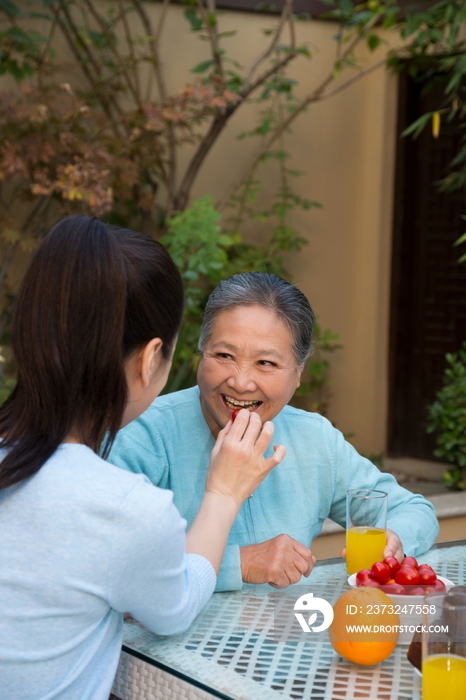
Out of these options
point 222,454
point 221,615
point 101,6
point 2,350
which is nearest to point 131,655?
point 221,615

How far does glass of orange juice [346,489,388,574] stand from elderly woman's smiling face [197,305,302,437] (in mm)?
331

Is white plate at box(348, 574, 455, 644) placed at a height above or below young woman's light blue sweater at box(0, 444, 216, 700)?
below

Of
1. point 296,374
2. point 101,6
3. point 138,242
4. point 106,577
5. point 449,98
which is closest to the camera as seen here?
point 106,577

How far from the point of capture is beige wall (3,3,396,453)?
206 inches

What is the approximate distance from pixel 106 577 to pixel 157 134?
340 cm

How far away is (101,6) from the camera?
456cm

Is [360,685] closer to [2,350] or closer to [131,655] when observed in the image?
[131,655]

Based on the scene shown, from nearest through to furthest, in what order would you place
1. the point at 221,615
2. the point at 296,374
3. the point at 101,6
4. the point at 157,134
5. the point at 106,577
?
1. the point at 106,577
2. the point at 221,615
3. the point at 296,374
4. the point at 157,134
5. the point at 101,6

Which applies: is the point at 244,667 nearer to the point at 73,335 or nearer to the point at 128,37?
the point at 73,335

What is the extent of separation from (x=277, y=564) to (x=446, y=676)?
54cm

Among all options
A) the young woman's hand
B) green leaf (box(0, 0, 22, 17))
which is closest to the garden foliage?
green leaf (box(0, 0, 22, 17))

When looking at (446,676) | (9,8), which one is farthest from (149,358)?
(9,8)

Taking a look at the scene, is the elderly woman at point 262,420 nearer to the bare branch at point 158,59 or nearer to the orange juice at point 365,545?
the orange juice at point 365,545

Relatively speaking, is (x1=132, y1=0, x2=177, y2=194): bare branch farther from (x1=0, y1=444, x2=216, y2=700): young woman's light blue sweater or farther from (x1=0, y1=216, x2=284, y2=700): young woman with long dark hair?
(x1=0, y1=444, x2=216, y2=700): young woman's light blue sweater
